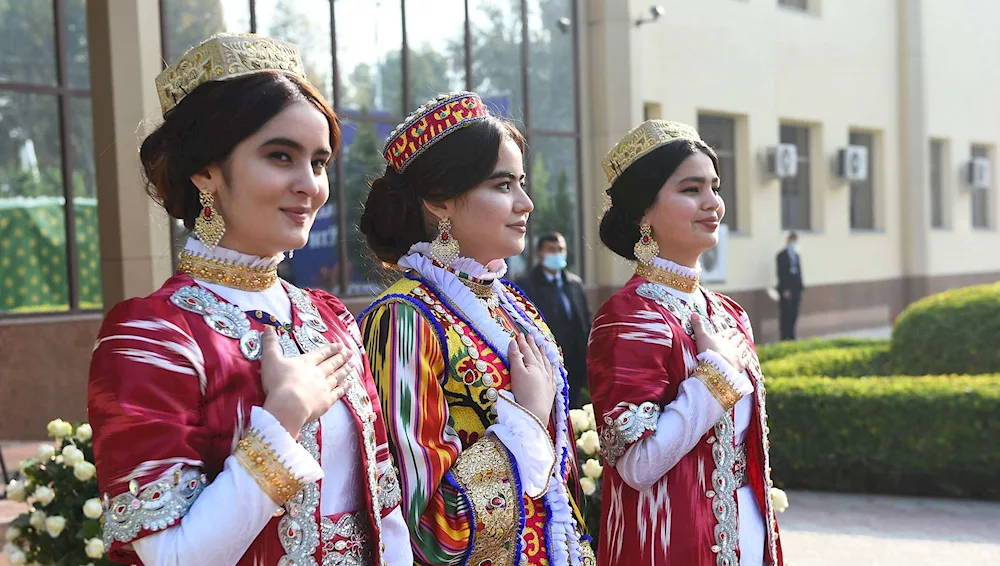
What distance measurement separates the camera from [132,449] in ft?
5.46

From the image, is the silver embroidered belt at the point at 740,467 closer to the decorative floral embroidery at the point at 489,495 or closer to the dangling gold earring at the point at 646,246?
the dangling gold earring at the point at 646,246

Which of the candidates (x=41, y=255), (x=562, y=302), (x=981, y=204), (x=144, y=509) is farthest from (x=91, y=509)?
(x=981, y=204)

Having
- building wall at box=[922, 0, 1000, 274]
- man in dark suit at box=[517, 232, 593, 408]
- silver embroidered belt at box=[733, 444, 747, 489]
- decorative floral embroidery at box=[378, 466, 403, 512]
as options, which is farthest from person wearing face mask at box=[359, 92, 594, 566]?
building wall at box=[922, 0, 1000, 274]

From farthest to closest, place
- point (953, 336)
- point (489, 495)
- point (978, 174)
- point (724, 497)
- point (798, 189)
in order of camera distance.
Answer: point (978, 174)
point (798, 189)
point (953, 336)
point (724, 497)
point (489, 495)

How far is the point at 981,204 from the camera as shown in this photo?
24.6 meters

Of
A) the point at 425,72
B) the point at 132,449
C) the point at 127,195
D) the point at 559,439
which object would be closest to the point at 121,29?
the point at 127,195

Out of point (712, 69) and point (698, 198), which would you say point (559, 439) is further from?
point (712, 69)

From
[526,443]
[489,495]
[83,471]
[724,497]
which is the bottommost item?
[83,471]

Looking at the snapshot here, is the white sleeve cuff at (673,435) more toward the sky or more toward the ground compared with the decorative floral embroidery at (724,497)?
more toward the sky

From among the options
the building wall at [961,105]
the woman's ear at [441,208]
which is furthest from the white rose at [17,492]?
the building wall at [961,105]

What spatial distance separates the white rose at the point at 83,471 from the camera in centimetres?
407

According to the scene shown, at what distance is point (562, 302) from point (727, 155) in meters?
10.4

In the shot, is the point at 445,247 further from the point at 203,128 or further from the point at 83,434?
the point at 83,434

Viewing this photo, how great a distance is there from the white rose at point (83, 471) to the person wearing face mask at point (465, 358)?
6.69ft
